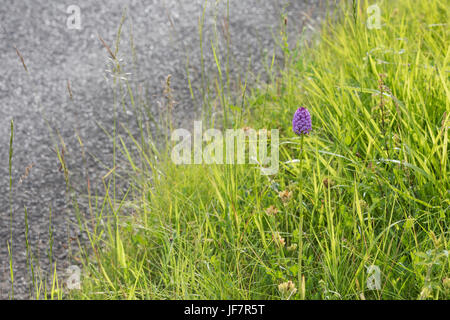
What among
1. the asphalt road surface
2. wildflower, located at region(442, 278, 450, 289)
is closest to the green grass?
wildflower, located at region(442, 278, 450, 289)

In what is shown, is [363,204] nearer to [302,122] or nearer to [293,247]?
[293,247]

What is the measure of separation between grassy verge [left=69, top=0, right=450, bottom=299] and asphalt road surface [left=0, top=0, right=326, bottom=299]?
44cm

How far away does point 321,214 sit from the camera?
180cm

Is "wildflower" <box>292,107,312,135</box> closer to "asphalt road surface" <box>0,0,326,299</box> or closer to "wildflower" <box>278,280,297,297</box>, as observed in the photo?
"wildflower" <box>278,280,297,297</box>

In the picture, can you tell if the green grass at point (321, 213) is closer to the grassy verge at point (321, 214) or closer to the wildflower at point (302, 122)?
the grassy verge at point (321, 214)

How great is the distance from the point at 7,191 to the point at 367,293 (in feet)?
6.41

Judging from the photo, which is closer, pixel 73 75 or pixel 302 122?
pixel 302 122

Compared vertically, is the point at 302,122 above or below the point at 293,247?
above

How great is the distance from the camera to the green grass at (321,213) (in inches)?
65.0

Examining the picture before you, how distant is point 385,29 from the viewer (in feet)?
9.39

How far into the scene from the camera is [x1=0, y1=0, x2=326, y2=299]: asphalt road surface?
8.47ft

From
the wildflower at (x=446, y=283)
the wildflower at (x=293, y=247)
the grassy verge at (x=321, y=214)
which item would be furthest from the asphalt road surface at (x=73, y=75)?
the wildflower at (x=446, y=283)

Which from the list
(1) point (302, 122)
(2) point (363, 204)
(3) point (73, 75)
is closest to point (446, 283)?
(2) point (363, 204)

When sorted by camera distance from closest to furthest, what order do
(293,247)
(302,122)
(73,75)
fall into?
(302,122), (293,247), (73,75)
